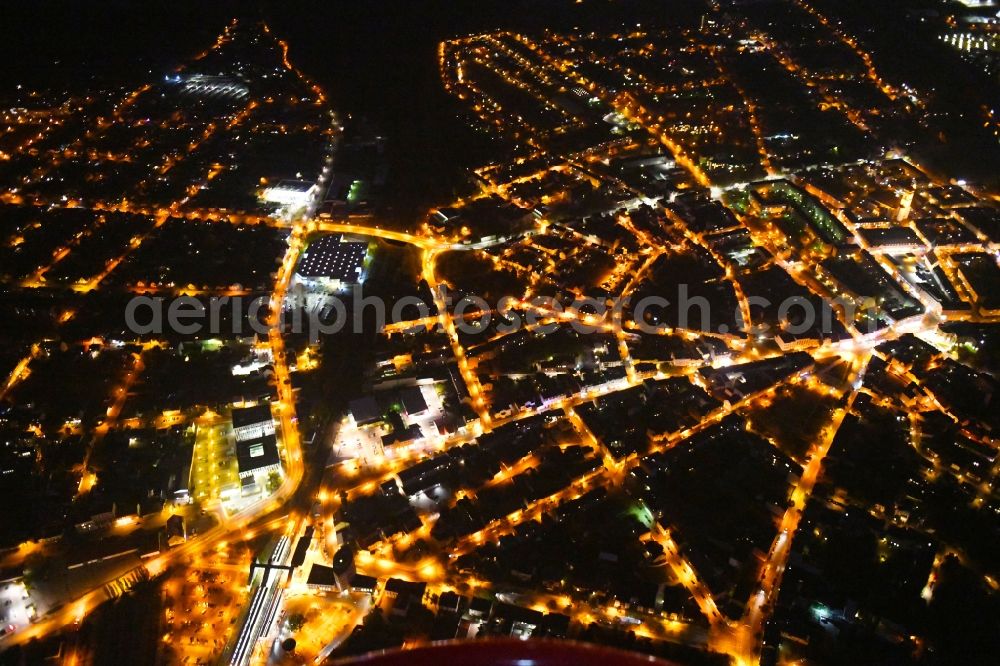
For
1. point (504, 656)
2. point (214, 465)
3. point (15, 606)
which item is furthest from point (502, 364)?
point (504, 656)

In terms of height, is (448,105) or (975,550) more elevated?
(448,105)

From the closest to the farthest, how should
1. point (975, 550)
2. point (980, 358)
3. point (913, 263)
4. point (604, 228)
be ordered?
point (975, 550) → point (980, 358) → point (913, 263) → point (604, 228)

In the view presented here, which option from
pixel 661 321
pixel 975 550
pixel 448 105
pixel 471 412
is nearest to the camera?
pixel 975 550

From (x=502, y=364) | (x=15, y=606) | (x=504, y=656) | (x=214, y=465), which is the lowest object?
(x=15, y=606)

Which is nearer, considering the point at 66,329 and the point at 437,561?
the point at 437,561

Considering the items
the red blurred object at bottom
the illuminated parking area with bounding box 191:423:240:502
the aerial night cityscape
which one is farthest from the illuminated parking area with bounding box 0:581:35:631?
the red blurred object at bottom

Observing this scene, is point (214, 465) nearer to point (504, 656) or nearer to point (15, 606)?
point (15, 606)

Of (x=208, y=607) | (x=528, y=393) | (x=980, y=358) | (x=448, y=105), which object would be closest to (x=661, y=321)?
(x=528, y=393)

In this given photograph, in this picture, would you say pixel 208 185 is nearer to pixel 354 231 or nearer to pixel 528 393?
pixel 354 231
